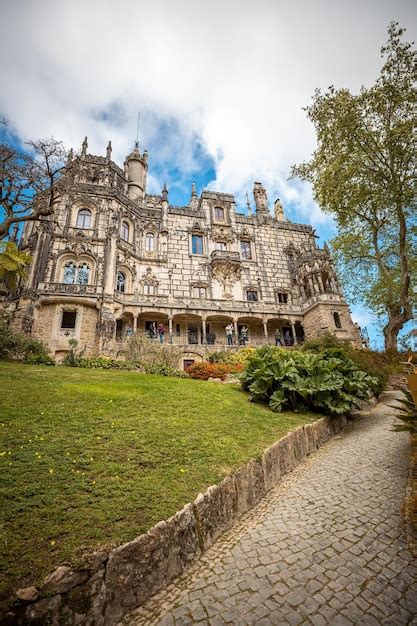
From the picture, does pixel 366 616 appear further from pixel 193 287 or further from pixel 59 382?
pixel 193 287

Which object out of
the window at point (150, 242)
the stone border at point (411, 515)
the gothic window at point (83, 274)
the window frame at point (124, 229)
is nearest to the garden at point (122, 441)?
the stone border at point (411, 515)

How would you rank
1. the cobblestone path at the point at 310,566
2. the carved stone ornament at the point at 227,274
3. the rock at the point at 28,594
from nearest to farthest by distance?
the rock at the point at 28,594, the cobblestone path at the point at 310,566, the carved stone ornament at the point at 227,274

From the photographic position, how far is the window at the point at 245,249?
3238 centimetres

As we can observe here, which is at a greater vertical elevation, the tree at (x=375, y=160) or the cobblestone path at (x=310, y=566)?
the tree at (x=375, y=160)

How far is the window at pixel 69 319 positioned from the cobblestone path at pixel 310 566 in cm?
2123

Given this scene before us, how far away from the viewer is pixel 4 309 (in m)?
21.6

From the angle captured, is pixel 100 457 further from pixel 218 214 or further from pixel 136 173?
pixel 136 173

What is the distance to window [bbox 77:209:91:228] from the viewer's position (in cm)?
2645

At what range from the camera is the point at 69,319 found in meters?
22.6

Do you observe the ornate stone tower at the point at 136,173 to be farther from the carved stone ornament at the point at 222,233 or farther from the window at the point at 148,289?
the window at the point at 148,289

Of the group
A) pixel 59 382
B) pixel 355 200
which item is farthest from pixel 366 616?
pixel 355 200

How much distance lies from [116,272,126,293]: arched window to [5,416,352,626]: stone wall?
23.6 m

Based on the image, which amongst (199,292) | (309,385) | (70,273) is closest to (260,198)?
(199,292)

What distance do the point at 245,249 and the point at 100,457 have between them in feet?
100.0
